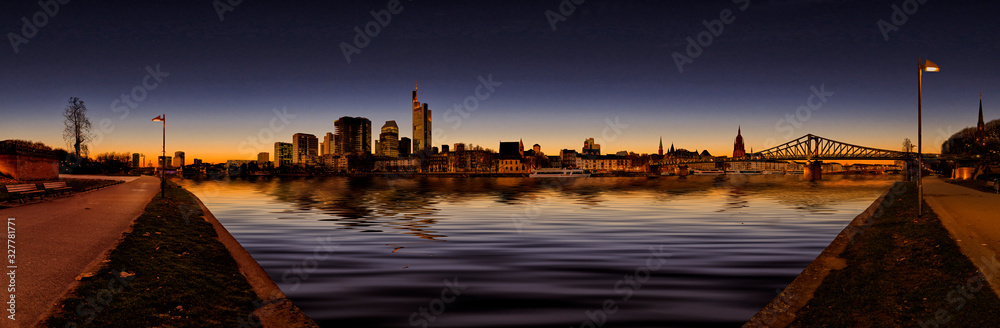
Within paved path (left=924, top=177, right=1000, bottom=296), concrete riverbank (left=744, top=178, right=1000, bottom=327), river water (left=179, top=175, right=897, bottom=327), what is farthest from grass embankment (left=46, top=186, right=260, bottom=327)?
paved path (left=924, top=177, right=1000, bottom=296)

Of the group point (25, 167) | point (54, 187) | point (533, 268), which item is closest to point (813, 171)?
point (533, 268)

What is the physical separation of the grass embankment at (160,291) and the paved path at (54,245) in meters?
0.41

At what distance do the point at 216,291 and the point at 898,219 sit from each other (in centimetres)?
2897

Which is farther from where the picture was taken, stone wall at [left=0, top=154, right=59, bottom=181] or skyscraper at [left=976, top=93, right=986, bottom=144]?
skyscraper at [left=976, top=93, right=986, bottom=144]

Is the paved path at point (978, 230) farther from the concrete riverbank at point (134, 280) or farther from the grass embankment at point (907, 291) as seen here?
the concrete riverbank at point (134, 280)

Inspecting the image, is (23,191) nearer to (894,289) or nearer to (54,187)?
(54,187)

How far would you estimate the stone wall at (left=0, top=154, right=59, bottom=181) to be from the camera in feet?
156

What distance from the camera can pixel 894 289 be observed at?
1230 centimetres

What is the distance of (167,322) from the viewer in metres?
9.76

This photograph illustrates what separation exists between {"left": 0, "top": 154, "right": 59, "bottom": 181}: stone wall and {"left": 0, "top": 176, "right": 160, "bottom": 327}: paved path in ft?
84.9

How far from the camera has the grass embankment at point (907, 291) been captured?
987cm

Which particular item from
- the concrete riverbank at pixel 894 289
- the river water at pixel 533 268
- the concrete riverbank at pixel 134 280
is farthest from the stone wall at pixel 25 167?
the concrete riverbank at pixel 894 289

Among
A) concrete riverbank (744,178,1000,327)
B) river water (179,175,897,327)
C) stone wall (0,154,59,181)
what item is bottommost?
river water (179,175,897,327)

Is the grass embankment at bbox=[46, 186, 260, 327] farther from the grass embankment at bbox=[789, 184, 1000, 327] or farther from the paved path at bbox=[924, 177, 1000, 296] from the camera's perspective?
the paved path at bbox=[924, 177, 1000, 296]
